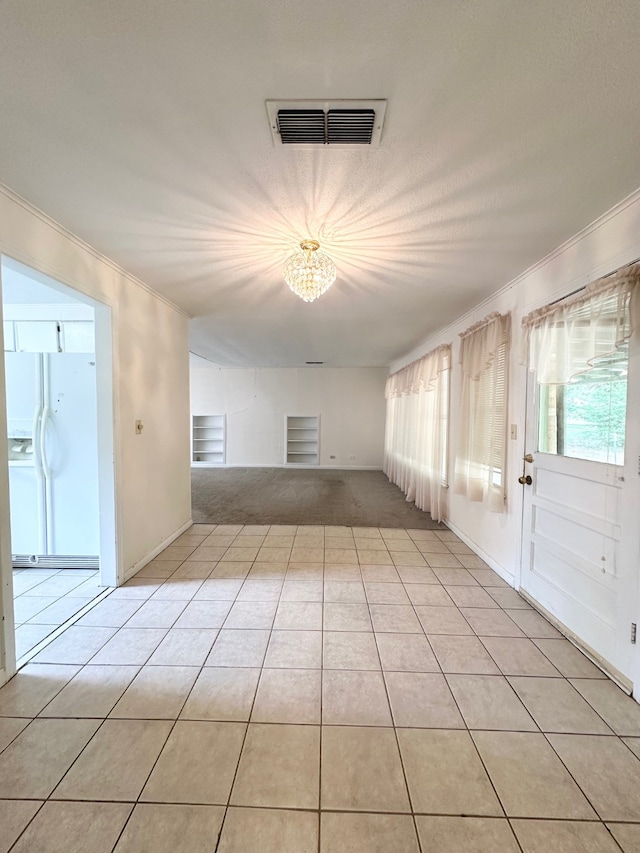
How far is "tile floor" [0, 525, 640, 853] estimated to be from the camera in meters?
1.06

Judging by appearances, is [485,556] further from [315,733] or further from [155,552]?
[155,552]

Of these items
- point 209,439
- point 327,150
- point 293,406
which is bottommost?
point 209,439

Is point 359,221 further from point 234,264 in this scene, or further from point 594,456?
point 594,456

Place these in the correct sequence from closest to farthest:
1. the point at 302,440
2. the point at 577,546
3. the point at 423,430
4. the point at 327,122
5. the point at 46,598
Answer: the point at 327,122
the point at 577,546
the point at 46,598
the point at 423,430
the point at 302,440

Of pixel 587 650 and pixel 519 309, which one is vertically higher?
pixel 519 309

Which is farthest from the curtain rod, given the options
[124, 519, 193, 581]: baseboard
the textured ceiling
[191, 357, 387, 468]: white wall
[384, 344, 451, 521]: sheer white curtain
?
[191, 357, 387, 468]: white wall

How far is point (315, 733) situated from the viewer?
54.0 inches

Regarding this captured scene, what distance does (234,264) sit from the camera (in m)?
2.38

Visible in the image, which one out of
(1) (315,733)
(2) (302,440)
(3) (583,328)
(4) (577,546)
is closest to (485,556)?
(4) (577,546)

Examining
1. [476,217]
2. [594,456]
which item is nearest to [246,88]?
[476,217]

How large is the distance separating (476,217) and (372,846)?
258cm

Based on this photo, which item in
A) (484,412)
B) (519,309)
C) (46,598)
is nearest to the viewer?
(46,598)

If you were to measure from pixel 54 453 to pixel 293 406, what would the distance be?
5686 millimetres

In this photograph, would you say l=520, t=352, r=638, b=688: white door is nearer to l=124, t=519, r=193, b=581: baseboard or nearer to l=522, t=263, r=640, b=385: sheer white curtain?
l=522, t=263, r=640, b=385: sheer white curtain
